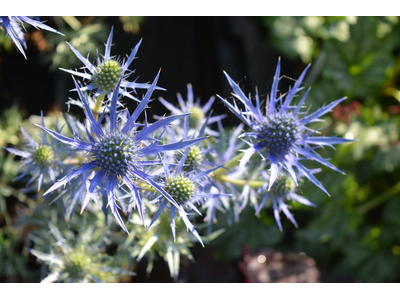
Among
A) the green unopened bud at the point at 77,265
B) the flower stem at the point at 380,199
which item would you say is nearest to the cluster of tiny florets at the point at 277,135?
the green unopened bud at the point at 77,265

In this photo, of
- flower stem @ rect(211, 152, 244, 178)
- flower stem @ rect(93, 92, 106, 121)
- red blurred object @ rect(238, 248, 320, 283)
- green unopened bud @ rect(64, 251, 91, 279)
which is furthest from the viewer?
red blurred object @ rect(238, 248, 320, 283)

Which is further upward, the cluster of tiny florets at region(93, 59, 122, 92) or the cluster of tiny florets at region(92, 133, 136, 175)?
the cluster of tiny florets at region(93, 59, 122, 92)

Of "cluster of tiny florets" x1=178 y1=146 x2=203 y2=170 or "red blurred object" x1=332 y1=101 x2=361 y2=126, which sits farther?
"red blurred object" x1=332 y1=101 x2=361 y2=126

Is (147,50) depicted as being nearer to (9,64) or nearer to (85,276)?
(85,276)

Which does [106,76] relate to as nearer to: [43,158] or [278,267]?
[43,158]

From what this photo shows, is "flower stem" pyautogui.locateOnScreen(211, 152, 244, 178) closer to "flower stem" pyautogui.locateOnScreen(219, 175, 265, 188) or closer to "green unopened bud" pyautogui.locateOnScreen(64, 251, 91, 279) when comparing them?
"flower stem" pyautogui.locateOnScreen(219, 175, 265, 188)

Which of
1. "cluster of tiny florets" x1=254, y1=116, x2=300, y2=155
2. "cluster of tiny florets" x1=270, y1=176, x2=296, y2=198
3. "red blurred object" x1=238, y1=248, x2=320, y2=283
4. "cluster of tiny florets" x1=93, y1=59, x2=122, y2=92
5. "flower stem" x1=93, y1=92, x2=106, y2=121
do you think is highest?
"cluster of tiny florets" x1=93, y1=59, x2=122, y2=92

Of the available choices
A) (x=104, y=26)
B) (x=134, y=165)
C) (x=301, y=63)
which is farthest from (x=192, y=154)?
(x=301, y=63)

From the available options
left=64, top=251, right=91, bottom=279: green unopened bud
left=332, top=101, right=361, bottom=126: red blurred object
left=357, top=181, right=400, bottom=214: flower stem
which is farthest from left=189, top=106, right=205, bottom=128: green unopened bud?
left=357, top=181, right=400, bottom=214: flower stem

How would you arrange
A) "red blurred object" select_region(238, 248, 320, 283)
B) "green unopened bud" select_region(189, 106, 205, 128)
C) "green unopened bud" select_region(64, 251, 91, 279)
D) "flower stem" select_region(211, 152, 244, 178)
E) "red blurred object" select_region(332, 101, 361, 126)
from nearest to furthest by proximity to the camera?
"flower stem" select_region(211, 152, 244, 178)
"green unopened bud" select_region(64, 251, 91, 279)
"green unopened bud" select_region(189, 106, 205, 128)
"red blurred object" select_region(238, 248, 320, 283)
"red blurred object" select_region(332, 101, 361, 126)
